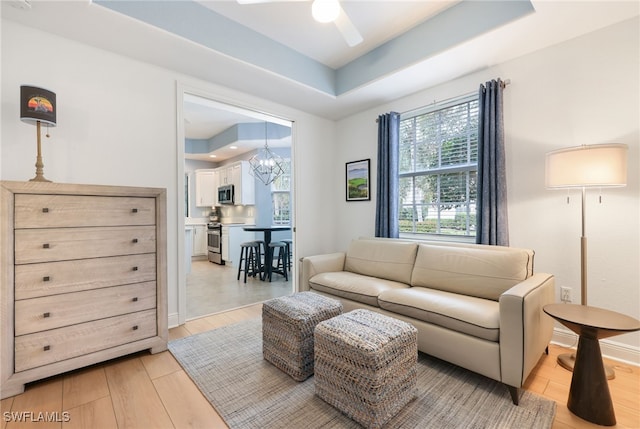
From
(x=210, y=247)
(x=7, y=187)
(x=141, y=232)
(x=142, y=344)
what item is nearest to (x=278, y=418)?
(x=142, y=344)

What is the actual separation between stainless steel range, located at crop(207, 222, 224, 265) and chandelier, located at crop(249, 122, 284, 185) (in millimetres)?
1488

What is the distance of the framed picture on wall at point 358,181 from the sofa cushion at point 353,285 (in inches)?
48.3

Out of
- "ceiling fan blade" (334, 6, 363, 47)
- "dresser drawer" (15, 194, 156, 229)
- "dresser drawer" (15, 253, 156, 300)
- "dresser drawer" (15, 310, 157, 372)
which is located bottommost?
"dresser drawer" (15, 310, 157, 372)

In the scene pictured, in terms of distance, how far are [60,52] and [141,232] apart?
1550mm

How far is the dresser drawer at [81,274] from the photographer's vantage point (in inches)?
66.9

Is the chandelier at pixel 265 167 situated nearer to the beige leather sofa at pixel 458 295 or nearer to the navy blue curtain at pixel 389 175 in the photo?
the navy blue curtain at pixel 389 175

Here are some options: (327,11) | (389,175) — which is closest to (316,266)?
(389,175)

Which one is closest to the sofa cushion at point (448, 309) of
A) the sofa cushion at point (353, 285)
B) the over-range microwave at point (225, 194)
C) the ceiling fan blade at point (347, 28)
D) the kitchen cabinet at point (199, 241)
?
the sofa cushion at point (353, 285)

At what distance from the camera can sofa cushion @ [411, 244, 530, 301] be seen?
6.86 feet

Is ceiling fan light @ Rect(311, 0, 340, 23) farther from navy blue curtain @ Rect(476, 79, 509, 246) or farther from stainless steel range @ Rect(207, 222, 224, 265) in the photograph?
stainless steel range @ Rect(207, 222, 224, 265)

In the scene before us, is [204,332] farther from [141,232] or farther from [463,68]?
[463,68]

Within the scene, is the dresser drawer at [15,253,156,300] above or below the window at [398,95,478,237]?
below

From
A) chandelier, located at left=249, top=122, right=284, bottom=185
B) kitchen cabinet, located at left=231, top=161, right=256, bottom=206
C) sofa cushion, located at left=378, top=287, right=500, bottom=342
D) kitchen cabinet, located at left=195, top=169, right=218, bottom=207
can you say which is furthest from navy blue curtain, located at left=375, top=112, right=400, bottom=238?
kitchen cabinet, located at left=195, top=169, right=218, bottom=207

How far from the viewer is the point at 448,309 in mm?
1900
